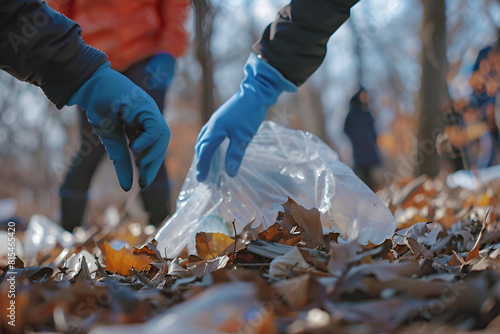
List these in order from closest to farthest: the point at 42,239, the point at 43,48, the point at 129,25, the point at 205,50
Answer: the point at 43,48 → the point at 42,239 → the point at 129,25 → the point at 205,50

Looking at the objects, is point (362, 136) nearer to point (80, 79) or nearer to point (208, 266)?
point (80, 79)

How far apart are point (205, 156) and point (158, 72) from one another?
1.29 metres

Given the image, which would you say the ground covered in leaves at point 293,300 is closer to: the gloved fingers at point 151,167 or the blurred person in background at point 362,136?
Answer: the gloved fingers at point 151,167

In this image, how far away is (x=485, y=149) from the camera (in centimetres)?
464

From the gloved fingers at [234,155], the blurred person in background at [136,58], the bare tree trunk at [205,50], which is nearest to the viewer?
the gloved fingers at [234,155]

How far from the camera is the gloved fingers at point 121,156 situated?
4.50ft

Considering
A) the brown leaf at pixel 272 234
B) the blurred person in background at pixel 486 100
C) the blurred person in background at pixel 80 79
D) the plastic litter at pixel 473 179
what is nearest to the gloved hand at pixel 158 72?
the blurred person in background at pixel 80 79

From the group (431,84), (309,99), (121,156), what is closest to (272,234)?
(121,156)

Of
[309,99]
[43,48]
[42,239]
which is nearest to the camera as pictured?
[43,48]

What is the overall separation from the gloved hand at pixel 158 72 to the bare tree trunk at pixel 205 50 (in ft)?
5.57

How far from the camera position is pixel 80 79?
130 centimetres

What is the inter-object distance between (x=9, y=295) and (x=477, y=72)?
15.7 feet

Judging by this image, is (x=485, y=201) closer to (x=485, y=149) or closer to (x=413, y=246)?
(x=413, y=246)

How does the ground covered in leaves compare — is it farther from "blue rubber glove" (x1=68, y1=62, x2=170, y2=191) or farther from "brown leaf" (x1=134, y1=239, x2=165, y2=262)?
"blue rubber glove" (x1=68, y1=62, x2=170, y2=191)
